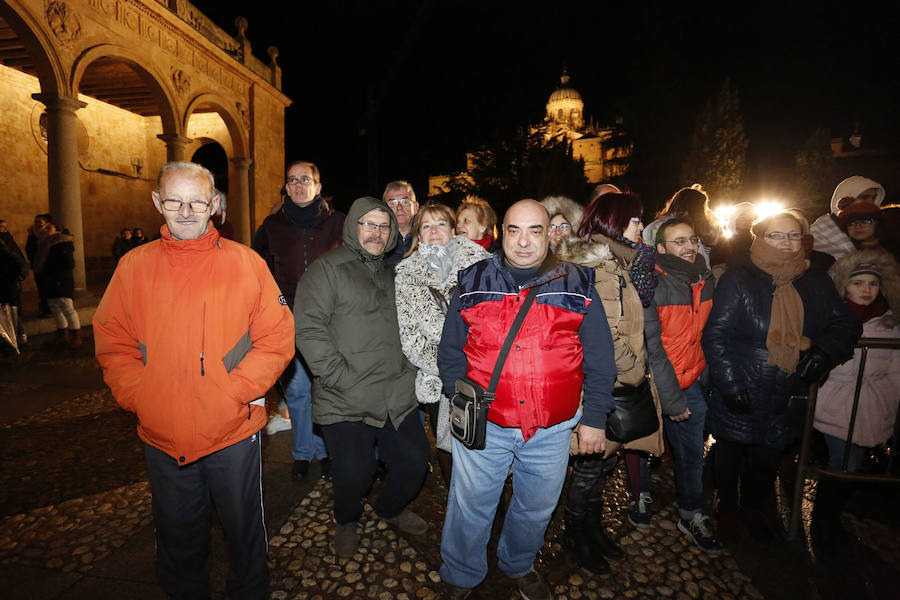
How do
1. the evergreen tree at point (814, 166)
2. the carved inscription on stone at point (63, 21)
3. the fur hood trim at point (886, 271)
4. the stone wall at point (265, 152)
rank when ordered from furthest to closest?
1. the evergreen tree at point (814, 166)
2. the stone wall at point (265, 152)
3. the carved inscription on stone at point (63, 21)
4. the fur hood trim at point (886, 271)

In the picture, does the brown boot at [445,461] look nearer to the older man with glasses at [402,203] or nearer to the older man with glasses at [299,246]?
the older man with glasses at [299,246]

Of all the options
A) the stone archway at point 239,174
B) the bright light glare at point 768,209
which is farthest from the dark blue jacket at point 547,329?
the stone archway at point 239,174

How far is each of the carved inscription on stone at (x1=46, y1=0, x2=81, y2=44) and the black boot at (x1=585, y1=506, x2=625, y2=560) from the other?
1371cm

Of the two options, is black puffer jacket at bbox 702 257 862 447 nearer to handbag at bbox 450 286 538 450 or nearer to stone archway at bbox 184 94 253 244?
handbag at bbox 450 286 538 450

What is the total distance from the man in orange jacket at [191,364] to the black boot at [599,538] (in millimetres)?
1990

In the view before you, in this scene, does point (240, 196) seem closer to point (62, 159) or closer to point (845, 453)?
point (62, 159)

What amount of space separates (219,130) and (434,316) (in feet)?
63.4

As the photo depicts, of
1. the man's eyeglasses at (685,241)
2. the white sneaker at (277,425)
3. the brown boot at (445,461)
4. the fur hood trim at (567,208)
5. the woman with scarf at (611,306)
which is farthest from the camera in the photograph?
the white sneaker at (277,425)

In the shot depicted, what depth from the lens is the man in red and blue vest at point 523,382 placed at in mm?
2104

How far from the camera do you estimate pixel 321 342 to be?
2.51 meters

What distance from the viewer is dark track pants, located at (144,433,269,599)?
1.98m

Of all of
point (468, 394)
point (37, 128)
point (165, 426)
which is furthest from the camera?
point (37, 128)

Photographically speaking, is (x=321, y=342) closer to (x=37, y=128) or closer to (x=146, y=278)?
(x=146, y=278)

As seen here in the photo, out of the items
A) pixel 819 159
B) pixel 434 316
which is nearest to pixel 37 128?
pixel 434 316
